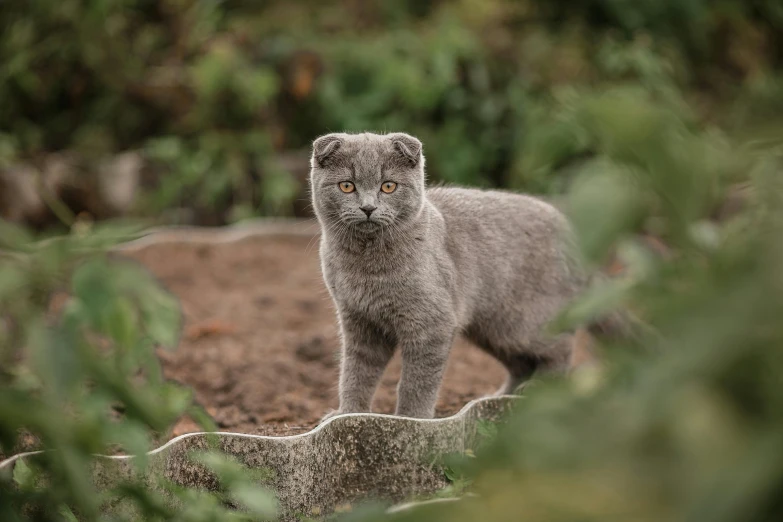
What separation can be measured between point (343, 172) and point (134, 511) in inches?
53.7

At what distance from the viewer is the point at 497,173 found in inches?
273

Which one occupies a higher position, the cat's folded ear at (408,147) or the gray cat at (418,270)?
the cat's folded ear at (408,147)

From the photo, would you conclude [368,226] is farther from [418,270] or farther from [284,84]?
[284,84]

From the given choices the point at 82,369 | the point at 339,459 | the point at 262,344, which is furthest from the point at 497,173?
the point at 82,369

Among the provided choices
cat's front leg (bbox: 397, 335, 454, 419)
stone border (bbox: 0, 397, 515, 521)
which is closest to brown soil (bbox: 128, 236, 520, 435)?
cat's front leg (bbox: 397, 335, 454, 419)

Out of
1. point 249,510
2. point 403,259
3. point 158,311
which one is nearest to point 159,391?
point 158,311

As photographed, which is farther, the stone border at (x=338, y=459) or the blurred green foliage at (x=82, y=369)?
the stone border at (x=338, y=459)

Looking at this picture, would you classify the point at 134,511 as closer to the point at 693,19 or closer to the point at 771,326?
the point at 771,326

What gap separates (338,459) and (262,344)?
199 centimetres

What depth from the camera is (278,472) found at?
2.65 metres

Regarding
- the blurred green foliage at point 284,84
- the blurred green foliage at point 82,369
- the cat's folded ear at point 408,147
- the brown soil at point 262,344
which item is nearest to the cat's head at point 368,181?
the cat's folded ear at point 408,147

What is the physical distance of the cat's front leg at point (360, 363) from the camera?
3381 millimetres

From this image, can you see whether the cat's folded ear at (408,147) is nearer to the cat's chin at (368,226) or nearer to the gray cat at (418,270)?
the gray cat at (418,270)

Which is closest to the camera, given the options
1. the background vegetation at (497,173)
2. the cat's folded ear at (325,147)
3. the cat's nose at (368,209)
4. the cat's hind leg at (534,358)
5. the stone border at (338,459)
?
the background vegetation at (497,173)
